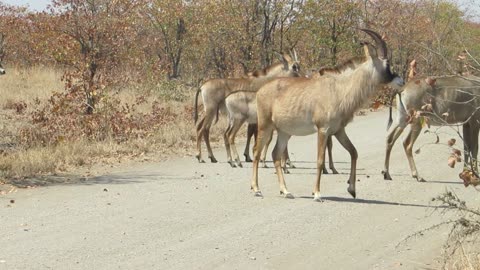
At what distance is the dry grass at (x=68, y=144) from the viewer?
1364 centimetres

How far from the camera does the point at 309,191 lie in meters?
12.1

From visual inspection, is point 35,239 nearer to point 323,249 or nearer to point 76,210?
point 76,210

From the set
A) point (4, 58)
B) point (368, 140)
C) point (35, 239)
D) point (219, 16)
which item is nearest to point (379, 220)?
point (35, 239)

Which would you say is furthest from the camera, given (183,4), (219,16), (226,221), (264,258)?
(183,4)

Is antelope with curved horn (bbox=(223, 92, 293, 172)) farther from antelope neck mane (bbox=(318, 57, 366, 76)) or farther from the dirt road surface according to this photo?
antelope neck mane (bbox=(318, 57, 366, 76))

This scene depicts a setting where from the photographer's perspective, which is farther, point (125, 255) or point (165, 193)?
point (165, 193)

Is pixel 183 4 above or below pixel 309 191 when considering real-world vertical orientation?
above

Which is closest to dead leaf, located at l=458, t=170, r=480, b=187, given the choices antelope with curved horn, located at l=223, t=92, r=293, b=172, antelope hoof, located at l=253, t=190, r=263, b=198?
antelope hoof, located at l=253, t=190, r=263, b=198

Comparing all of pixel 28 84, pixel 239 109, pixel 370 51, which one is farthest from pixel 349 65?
pixel 28 84

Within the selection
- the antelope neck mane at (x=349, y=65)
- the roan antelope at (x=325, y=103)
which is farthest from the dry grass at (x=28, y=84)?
the antelope neck mane at (x=349, y=65)

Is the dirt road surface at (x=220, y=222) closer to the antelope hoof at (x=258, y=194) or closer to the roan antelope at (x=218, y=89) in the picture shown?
the antelope hoof at (x=258, y=194)

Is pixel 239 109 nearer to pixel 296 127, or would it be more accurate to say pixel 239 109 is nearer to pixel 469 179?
pixel 296 127

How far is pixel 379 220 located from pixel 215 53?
749 inches

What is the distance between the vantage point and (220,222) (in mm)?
9719
